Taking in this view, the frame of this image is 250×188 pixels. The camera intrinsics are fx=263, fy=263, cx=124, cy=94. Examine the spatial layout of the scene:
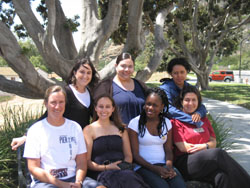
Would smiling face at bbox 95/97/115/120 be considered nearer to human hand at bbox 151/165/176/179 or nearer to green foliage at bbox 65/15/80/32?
human hand at bbox 151/165/176/179

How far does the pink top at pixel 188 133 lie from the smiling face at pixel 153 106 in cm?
35

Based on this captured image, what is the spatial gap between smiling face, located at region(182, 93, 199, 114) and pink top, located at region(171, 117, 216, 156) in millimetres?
204

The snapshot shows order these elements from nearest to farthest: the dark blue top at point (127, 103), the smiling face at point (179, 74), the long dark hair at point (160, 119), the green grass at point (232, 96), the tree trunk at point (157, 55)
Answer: the long dark hair at point (160, 119) → the dark blue top at point (127, 103) → the smiling face at point (179, 74) → the tree trunk at point (157, 55) → the green grass at point (232, 96)

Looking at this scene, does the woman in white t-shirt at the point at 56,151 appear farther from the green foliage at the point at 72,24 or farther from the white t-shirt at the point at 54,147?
the green foliage at the point at 72,24

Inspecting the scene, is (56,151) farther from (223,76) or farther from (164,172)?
(223,76)

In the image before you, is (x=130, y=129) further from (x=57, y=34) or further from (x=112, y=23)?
(x=57, y=34)

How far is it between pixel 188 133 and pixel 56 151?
164cm

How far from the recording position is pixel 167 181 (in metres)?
2.95

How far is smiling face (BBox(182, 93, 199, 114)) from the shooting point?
11.2 feet

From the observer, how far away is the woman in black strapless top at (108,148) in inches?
106

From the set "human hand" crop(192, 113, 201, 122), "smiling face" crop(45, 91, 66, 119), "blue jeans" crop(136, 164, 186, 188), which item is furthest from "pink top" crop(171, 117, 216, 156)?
"smiling face" crop(45, 91, 66, 119)

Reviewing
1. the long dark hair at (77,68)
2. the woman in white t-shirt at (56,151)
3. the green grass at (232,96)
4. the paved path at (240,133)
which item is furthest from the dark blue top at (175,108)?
the green grass at (232,96)

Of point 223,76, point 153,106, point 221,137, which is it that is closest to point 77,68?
point 153,106

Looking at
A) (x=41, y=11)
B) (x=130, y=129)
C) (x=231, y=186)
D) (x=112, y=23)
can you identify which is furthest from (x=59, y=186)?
(x=41, y=11)
